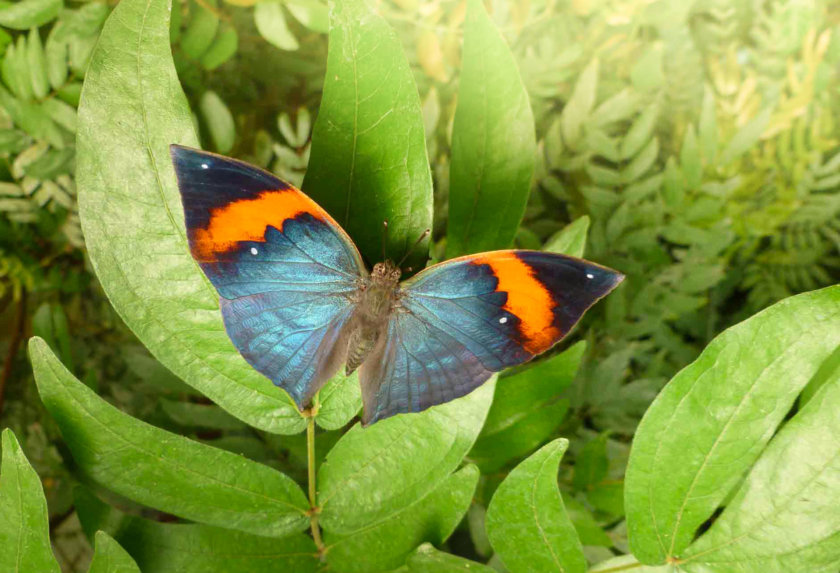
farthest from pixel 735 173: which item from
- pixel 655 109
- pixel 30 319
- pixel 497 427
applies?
pixel 30 319

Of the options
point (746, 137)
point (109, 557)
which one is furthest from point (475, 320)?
point (746, 137)

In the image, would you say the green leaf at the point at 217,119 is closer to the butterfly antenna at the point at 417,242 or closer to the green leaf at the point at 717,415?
the butterfly antenna at the point at 417,242

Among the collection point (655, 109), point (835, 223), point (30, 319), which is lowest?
point (30, 319)

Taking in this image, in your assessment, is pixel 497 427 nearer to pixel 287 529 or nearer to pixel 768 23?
pixel 287 529

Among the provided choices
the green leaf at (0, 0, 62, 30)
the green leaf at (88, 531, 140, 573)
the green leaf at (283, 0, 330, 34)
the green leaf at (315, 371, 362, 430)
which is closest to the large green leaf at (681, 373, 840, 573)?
the green leaf at (315, 371, 362, 430)

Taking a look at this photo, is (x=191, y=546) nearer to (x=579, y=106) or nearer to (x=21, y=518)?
(x=21, y=518)

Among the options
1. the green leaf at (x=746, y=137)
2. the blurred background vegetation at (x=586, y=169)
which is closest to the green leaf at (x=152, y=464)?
the blurred background vegetation at (x=586, y=169)
